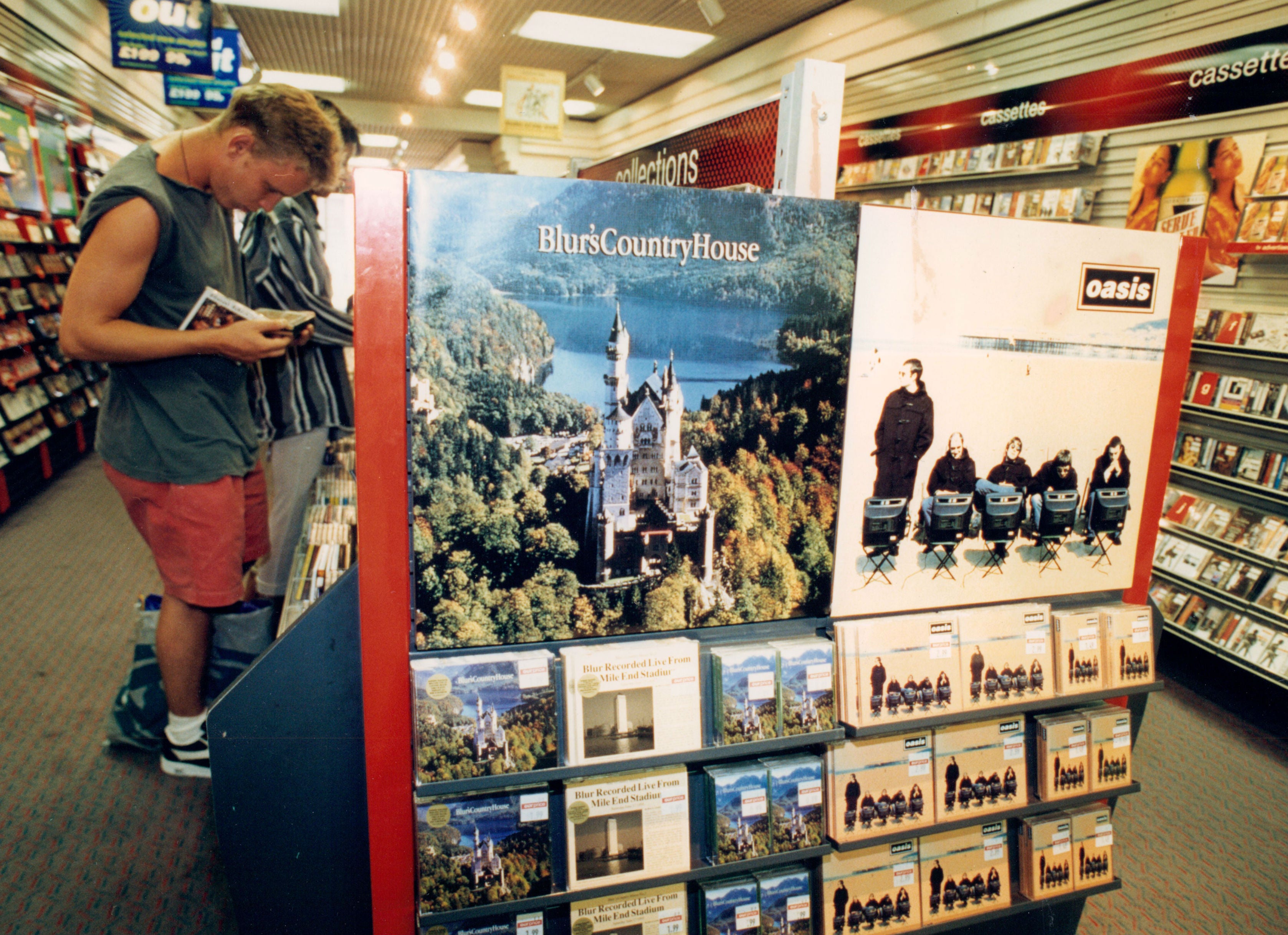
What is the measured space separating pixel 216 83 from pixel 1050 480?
298 inches

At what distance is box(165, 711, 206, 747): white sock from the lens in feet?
7.72

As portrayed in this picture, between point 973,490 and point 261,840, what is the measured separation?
1.79m

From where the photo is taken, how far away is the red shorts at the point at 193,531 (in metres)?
2.08

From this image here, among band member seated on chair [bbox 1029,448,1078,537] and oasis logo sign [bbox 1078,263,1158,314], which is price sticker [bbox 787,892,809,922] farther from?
oasis logo sign [bbox 1078,263,1158,314]

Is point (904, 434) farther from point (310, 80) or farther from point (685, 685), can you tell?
point (310, 80)

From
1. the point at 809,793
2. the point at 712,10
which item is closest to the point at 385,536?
the point at 809,793

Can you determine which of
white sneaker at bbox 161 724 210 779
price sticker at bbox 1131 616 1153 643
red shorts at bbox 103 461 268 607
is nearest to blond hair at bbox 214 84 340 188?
red shorts at bbox 103 461 268 607

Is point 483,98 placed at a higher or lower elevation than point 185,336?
higher

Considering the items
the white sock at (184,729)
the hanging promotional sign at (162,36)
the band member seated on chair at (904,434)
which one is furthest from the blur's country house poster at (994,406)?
the hanging promotional sign at (162,36)

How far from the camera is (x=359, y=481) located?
4.47ft

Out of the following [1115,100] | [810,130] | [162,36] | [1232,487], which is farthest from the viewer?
[162,36]

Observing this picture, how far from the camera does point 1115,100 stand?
4273 millimetres

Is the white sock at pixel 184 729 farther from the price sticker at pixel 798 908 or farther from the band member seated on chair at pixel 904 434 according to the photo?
the band member seated on chair at pixel 904 434

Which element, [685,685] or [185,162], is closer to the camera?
[685,685]
